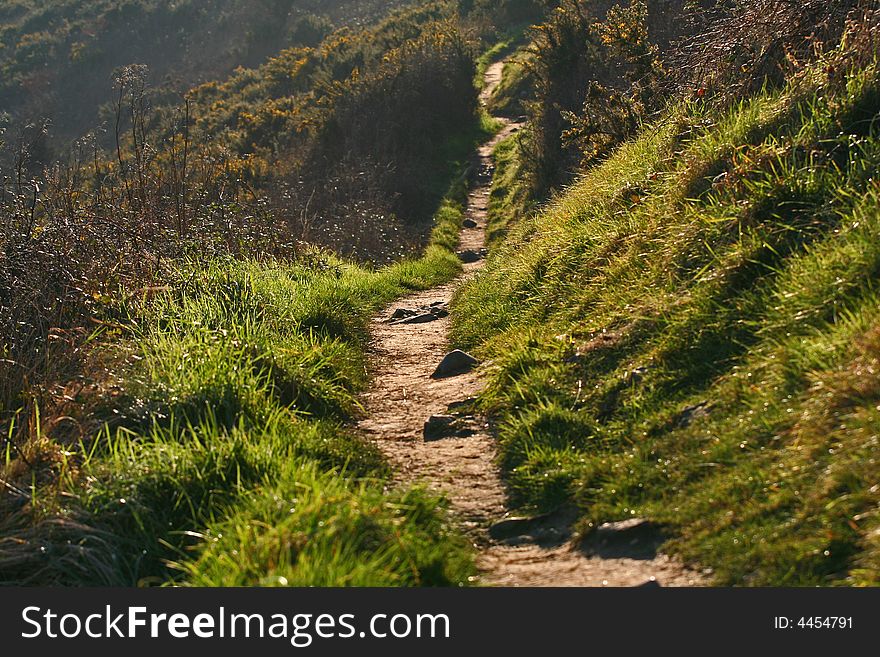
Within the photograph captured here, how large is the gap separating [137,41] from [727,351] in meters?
48.2

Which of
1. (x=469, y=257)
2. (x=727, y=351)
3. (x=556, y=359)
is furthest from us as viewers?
(x=469, y=257)

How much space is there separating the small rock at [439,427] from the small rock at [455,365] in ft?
3.56

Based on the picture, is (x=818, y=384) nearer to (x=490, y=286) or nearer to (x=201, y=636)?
(x=201, y=636)

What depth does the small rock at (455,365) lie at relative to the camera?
6973mm

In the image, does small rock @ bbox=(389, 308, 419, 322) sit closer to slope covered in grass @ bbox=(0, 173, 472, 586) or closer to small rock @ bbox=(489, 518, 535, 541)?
slope covered in grass @ bbox=(0, 173, 472, 586)

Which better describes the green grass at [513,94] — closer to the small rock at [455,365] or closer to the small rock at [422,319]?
the small rock at [422,319]

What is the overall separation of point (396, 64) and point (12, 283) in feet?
62.9

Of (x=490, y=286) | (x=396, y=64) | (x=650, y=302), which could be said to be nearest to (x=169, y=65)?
(x=396, y=64)

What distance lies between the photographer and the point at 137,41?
155 feet

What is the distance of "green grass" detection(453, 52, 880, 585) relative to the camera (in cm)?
358

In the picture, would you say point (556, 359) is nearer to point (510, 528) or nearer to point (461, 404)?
point (461, 404)

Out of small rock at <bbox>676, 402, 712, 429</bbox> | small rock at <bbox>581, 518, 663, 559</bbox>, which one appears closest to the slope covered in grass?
small rock at <bbox>581, 518, 663, 559</bbox>

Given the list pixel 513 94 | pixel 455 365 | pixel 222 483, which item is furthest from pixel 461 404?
pixel 513 94

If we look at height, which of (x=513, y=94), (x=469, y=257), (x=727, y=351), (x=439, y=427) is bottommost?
(x=439, y=427)
